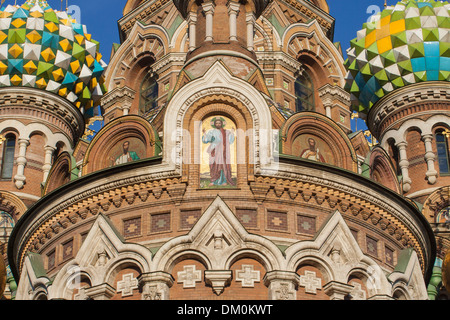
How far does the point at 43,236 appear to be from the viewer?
19234mm

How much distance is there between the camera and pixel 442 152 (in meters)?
25.8

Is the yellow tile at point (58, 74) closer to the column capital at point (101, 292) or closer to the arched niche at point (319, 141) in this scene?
the arched niche at point (319, 141)

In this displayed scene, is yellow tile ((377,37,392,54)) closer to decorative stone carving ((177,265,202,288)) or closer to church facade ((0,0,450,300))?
church facade ((0,0,450,300))

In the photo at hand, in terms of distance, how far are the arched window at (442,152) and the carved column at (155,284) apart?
1079 centimetres

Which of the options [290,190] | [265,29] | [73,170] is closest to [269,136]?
[290,190]

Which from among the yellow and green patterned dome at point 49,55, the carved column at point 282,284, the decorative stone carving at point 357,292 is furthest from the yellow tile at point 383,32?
the carved column at point 282,284

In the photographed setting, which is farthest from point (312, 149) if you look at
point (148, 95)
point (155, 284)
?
point (148, 95)

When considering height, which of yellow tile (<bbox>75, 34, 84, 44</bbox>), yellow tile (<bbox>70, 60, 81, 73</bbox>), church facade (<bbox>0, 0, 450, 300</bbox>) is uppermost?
yellow tile (<bbox>75, 34, 84, 44</bbox>)

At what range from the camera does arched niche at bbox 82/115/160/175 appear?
19562mm

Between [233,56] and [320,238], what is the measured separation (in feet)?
15.9

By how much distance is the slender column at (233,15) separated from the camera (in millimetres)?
21062

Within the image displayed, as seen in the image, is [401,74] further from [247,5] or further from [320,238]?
[320,238]

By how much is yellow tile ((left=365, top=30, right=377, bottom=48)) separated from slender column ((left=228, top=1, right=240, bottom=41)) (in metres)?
6.55

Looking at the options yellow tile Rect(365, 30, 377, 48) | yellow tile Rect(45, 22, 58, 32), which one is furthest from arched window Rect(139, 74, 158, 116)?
yellow tile Rect(365, 30, 377, 48)
